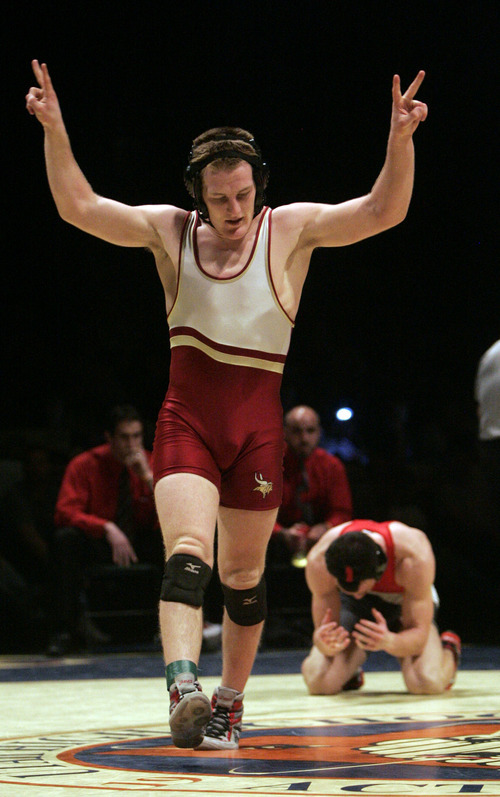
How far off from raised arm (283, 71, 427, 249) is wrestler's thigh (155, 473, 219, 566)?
72cm

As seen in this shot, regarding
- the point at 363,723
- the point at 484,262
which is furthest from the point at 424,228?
the point at 363,723

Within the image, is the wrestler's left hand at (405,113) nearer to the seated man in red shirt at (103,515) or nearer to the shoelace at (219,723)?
the shoelace at (219,723)

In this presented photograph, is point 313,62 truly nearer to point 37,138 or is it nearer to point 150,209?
point 37,138

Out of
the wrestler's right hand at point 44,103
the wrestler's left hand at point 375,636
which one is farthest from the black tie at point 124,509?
the wrestler's right hand at point 44,103

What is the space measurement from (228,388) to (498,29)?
5.46 meters

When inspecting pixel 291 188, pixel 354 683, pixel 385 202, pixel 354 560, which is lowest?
pixel 354 683

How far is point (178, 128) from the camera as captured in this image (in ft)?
26.1

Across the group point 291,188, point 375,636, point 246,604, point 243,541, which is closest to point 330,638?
point 375,636

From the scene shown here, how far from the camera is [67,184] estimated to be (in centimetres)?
259

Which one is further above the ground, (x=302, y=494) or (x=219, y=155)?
(x=302, y=494)

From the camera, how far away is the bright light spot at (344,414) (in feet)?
31.1

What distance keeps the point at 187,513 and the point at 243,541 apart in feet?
0.88

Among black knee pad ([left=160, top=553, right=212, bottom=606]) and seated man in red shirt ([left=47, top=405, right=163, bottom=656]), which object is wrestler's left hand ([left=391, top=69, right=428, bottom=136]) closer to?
black knee pad ([left=160, top=553, right=212, bottom=606])

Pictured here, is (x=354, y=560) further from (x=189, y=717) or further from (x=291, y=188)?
(x=291, y=188)
